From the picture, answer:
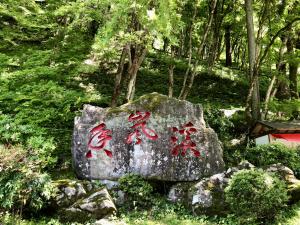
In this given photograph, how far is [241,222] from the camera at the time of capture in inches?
309

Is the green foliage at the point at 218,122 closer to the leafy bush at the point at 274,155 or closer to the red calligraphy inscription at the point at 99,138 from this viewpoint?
the leafy bush at the point at 274,155

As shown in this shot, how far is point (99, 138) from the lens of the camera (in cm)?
944

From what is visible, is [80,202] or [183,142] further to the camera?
[183,142]

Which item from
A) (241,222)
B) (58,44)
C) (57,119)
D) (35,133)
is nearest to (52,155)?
(35,133)

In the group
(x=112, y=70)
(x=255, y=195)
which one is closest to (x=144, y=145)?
(x=255, y=195)

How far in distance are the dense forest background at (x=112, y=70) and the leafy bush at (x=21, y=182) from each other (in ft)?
0.08

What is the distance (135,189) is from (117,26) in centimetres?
457

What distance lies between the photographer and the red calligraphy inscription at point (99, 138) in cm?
932

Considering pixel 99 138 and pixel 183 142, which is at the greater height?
pixel 99 138

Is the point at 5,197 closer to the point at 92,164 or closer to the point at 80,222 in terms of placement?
the point at 80,222

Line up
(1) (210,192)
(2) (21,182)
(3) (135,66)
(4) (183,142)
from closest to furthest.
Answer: (2) (21,182)
(1) (210,192)
(4) (183,142)
(3) (135,66)

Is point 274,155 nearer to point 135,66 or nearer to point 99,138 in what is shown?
point 135,66

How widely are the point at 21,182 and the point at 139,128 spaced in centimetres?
349

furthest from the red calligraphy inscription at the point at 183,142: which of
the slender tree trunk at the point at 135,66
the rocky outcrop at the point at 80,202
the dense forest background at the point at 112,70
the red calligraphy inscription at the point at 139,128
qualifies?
the slender tree trunk at the point at 135,66
